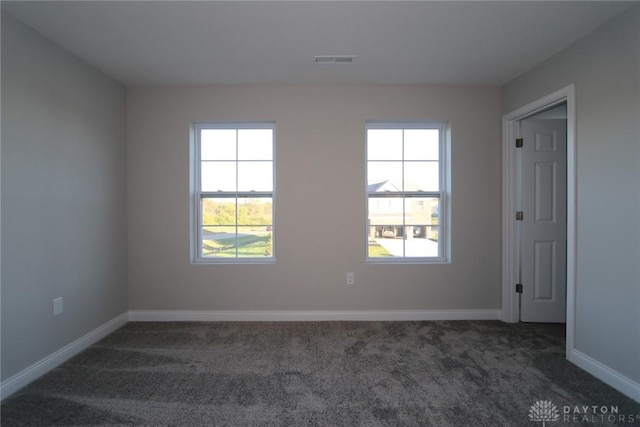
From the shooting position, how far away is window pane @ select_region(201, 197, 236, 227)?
3.20 m

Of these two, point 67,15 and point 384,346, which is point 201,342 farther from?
point 67,15

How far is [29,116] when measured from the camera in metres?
2.03

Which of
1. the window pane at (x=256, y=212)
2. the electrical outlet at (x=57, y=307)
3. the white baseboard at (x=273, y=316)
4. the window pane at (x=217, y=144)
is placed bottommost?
the white baseboard at (x=273, y=316)

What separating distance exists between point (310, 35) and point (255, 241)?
Result: 209 centimetres

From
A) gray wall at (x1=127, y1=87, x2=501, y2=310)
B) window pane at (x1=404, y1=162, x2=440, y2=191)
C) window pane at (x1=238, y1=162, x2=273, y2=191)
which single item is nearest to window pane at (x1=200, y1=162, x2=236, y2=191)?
window pane at (x1=238, y1=162, x2=273, y2=191)

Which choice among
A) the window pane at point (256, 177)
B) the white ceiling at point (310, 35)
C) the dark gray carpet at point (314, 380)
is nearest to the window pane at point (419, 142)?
the white ceiling at point (310, 35)

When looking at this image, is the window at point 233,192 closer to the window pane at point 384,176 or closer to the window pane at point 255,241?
the window pane at point 255,241

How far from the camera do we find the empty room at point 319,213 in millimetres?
1867

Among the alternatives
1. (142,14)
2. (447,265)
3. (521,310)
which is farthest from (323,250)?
(142,14)

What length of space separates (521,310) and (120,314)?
4.27 m

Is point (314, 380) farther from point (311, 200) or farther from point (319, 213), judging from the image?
point (311, 200)

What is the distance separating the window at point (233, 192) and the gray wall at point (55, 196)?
805 mm

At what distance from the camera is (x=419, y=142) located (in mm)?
3248

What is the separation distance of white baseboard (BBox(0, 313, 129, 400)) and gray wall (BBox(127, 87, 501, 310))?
335 mm
